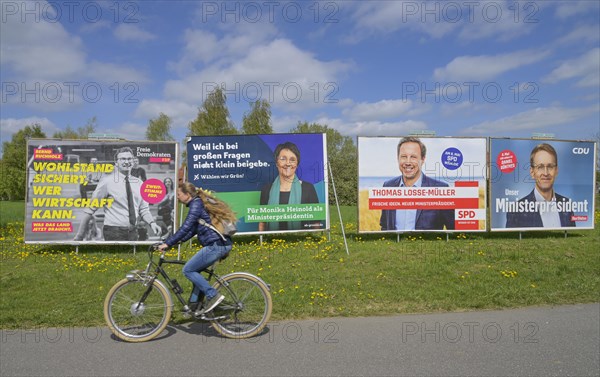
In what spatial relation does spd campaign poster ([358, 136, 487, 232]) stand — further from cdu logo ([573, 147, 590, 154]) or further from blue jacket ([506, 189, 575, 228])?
cdu logo ([573, 147, 590, 154])

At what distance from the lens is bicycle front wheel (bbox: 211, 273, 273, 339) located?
507 centimetres

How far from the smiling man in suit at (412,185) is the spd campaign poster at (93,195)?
5.60m

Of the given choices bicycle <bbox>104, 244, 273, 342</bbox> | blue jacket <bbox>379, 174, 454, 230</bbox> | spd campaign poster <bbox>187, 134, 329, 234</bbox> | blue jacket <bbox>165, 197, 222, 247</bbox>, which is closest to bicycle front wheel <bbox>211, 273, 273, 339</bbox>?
bicycle <bbox>104, 244, 273, 342</bbox>

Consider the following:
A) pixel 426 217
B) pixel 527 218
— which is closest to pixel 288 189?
pixel 426 217

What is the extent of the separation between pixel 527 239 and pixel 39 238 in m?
12.7

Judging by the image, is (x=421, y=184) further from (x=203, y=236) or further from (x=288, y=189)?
(x=203, y=236)

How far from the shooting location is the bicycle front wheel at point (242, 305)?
5070mm

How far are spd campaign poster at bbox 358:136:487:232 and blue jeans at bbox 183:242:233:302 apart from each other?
6.48 metres

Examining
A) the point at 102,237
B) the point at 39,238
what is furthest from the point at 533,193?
the point at 39,238

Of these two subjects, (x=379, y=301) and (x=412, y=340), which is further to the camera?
(x=379, y=301)

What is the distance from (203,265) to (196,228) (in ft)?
1.48

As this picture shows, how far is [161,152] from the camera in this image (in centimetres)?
1038

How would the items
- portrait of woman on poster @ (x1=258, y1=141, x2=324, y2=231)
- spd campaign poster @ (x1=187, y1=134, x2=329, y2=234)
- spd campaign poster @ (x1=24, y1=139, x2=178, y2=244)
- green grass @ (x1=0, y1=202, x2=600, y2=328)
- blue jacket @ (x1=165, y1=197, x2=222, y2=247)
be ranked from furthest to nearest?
portrait of woman on poster @ (x1=258, y1=141, x2=324, y2=231) < spd campaign poster @ (x1=187, y1=134, x2=329, y2=234) < spd campaign poster @ (x1=24, y1=139, x2=178, y2=244) < green grass @ (x1=0, y1=202, x2=600, y2=328) < blue jacket @ (x1=165, y1=197, x2=222, y2=247)

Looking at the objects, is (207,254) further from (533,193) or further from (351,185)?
(351,185)
